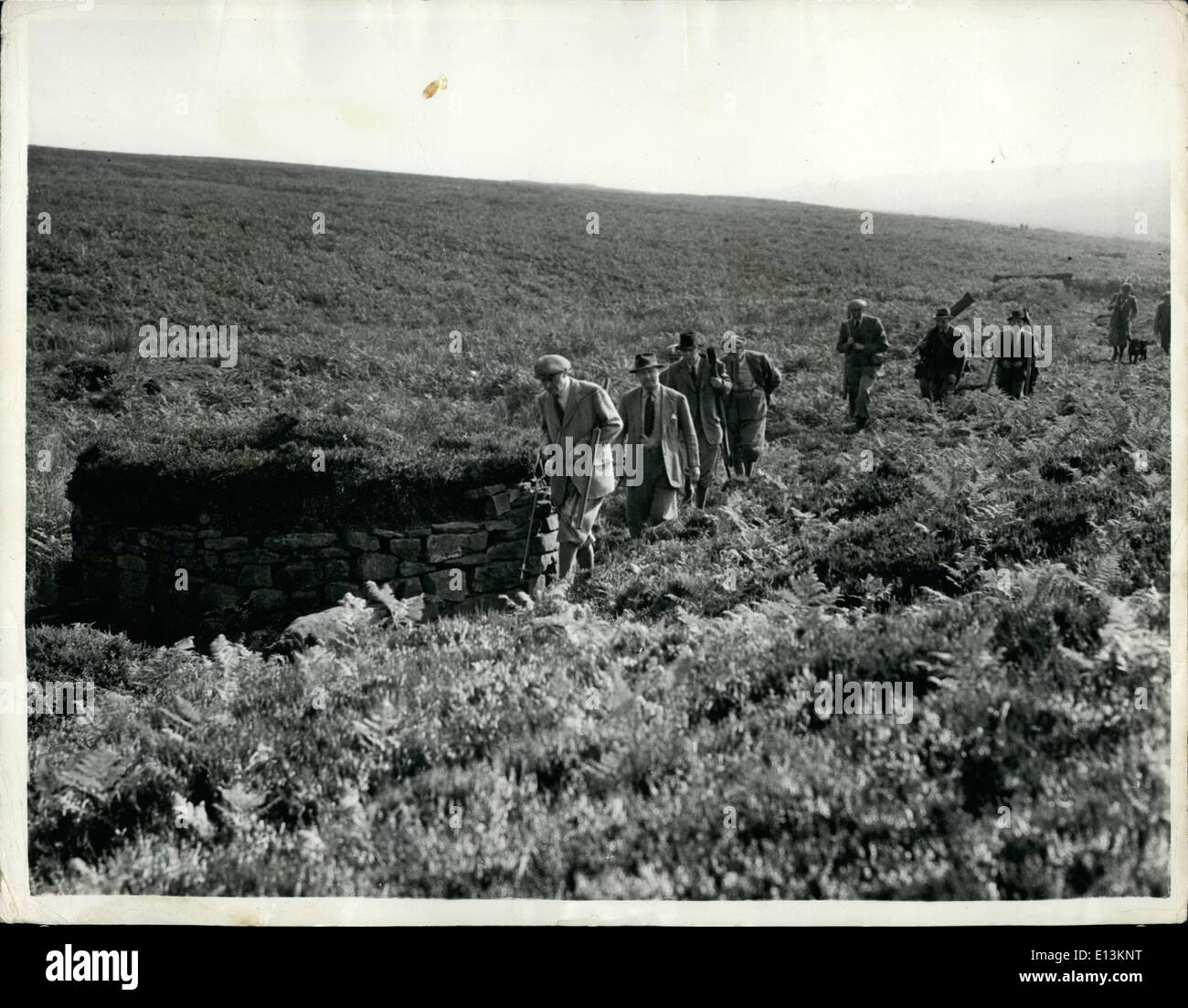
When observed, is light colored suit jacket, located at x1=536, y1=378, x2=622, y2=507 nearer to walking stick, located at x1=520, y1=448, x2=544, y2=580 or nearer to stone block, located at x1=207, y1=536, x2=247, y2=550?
walking stick, located at x1=520, y1=448, x2=544, y2=580

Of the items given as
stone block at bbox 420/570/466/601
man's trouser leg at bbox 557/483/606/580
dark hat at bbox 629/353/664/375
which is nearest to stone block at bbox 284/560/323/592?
stone block at bbox 420/570/466/601

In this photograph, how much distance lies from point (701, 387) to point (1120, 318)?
4.45m

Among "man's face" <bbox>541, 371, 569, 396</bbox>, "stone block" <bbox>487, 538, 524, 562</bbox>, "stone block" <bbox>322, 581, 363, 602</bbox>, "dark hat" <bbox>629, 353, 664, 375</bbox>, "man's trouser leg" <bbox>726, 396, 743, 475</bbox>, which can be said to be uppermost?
"dark hat" <bbox>629, 353, 664, 375</bbox>

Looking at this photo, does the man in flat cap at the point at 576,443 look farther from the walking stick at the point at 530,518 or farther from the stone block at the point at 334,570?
the stone block at the point at 334,570

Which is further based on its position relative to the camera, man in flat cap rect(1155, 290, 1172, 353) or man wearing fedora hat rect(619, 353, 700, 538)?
man wearing fedora hat rect(619, 353, 700, 538)

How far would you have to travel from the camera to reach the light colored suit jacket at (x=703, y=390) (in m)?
10.9

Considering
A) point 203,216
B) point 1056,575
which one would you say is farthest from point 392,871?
point 203,216

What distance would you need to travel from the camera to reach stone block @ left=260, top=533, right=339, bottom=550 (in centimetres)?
890

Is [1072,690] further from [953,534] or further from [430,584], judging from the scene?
[430,584]

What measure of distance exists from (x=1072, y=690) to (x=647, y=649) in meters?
2.92

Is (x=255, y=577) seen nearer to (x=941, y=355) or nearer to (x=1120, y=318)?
(x=941, y=355)

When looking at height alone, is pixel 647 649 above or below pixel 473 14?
below

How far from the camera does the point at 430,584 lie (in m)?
8.98

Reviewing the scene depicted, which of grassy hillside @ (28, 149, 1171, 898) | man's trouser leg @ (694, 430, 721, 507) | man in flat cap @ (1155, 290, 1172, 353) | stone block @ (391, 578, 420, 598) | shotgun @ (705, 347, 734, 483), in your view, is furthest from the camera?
shotgun @ (705, 347, 734, 483)
